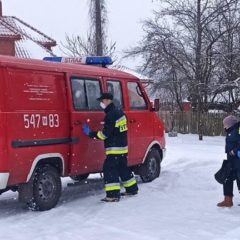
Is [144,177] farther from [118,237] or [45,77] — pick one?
[118,237]

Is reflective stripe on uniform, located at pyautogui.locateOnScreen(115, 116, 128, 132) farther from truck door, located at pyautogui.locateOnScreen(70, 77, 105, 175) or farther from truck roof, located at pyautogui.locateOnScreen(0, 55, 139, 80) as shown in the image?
truck roof, located at pyautogui.locateOnScreen(0, 55, 139, 80)

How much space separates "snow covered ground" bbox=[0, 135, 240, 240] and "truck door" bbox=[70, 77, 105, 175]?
2.02 ft

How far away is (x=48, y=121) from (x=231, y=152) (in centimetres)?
275

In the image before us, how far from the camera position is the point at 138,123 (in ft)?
34.9

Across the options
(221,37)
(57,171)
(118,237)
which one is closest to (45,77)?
(57,171)

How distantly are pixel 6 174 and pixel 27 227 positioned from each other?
0.77m

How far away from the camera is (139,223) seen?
7355mm

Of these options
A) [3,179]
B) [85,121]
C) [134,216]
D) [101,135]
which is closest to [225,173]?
[134,216]

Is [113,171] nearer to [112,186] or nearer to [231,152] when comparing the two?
[112,186]

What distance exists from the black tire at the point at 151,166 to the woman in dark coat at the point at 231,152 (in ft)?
9.31

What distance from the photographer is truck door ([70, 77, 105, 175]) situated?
874 cm

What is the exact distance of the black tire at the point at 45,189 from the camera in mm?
8102

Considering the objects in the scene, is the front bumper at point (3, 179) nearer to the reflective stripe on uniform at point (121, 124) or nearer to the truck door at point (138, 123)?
the reflective stripe on uniform at point (121, 124)

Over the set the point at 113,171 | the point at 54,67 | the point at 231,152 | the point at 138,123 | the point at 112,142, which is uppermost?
the point at 54,67
